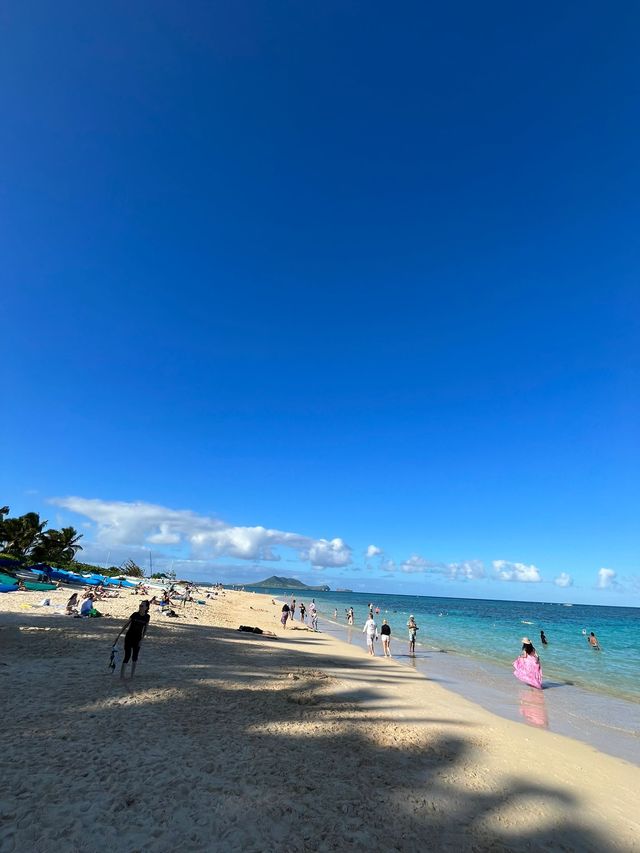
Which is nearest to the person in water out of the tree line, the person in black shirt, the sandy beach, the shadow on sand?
the sandy beach

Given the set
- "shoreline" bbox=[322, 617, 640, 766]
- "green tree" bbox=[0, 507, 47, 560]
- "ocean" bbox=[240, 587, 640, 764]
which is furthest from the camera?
"green tree" bbox=[0, 507, 47, 560]

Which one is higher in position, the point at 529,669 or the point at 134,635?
the point at 134,635

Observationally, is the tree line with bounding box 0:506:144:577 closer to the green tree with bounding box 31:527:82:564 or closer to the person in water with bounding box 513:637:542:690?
the green tree with bounding box 31:527:82:564

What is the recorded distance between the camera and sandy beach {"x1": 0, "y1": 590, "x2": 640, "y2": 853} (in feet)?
18.2

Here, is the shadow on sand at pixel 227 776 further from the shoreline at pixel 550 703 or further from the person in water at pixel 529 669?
the person in water at pixel 529 669

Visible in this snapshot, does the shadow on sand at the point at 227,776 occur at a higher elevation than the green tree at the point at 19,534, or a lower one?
lower

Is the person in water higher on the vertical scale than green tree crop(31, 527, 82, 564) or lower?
lower

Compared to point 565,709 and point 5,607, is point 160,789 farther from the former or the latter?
point 5,607

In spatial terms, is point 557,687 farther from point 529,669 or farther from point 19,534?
point 19,534

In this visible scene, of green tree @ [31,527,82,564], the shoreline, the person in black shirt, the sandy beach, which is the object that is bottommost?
the shoreline

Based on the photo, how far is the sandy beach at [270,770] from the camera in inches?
219

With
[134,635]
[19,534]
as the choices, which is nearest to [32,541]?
[19,534]

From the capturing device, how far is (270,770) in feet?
23.8

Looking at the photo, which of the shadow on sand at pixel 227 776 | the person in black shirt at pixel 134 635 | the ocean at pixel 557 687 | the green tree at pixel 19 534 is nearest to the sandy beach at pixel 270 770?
the shadow on sand at pixel 227 776
